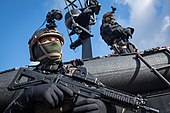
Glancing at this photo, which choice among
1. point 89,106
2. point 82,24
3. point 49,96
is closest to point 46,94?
point 49,96

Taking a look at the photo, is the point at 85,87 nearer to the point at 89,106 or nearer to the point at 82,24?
the point at 89,106

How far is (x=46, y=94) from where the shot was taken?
1611 millimetres

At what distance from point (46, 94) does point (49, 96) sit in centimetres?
2

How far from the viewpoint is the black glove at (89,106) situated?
1616 millimetres

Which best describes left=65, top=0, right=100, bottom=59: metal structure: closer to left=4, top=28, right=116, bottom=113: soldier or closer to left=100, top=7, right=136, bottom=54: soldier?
left=100, top=7, right=136, bottom=54: soldier

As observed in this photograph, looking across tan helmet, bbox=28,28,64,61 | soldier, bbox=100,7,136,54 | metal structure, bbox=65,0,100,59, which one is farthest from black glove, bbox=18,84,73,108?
metal structure, bbox=65,0,100,59

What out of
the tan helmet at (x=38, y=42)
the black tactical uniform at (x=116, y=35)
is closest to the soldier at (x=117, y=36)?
the black tactical uniform at (x=116, y=35)

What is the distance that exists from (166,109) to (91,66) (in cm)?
73

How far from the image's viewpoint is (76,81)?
181 cm

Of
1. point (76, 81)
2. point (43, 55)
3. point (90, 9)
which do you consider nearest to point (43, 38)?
point (43, 55)

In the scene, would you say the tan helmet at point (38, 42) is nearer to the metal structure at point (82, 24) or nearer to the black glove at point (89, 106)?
the black glove at point (89, 106)

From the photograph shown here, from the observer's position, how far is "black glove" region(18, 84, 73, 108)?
5.31 ft

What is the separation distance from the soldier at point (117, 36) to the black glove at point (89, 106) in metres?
2.08

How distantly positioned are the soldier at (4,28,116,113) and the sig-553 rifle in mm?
44
